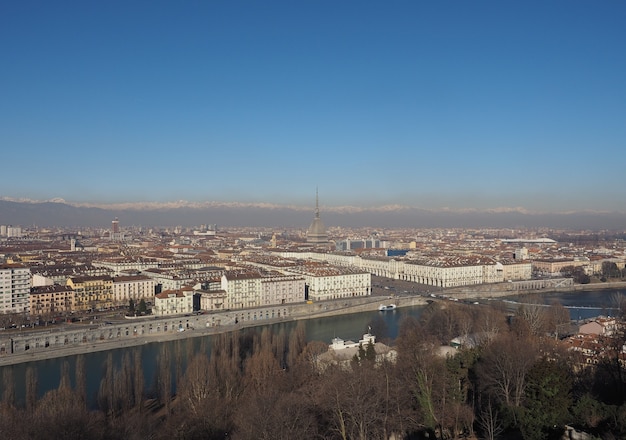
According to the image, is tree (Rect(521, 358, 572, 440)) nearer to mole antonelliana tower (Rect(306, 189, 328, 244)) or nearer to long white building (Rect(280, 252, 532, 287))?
long white building (Rect(280, 252, 532, 287))

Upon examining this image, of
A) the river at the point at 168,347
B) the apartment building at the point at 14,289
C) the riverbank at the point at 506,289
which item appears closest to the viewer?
the river at the point at 168,347

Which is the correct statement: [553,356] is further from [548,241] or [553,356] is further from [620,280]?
[548,241]

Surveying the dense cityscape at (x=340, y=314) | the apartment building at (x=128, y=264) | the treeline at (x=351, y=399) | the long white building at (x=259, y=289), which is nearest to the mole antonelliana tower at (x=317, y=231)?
the dense cityscape at (x=340, y=314)

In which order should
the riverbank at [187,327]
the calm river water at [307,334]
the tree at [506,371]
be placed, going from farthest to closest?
the riverbank at [187,327]
the calm river water at [307,334]
the tree at [506,371]

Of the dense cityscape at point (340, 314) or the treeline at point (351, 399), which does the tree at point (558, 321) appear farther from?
the treeline at point (351, 399)

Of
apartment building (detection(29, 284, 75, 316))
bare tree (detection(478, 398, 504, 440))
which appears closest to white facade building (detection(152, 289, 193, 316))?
apartment building (detection(29, 284, 75, 316))
